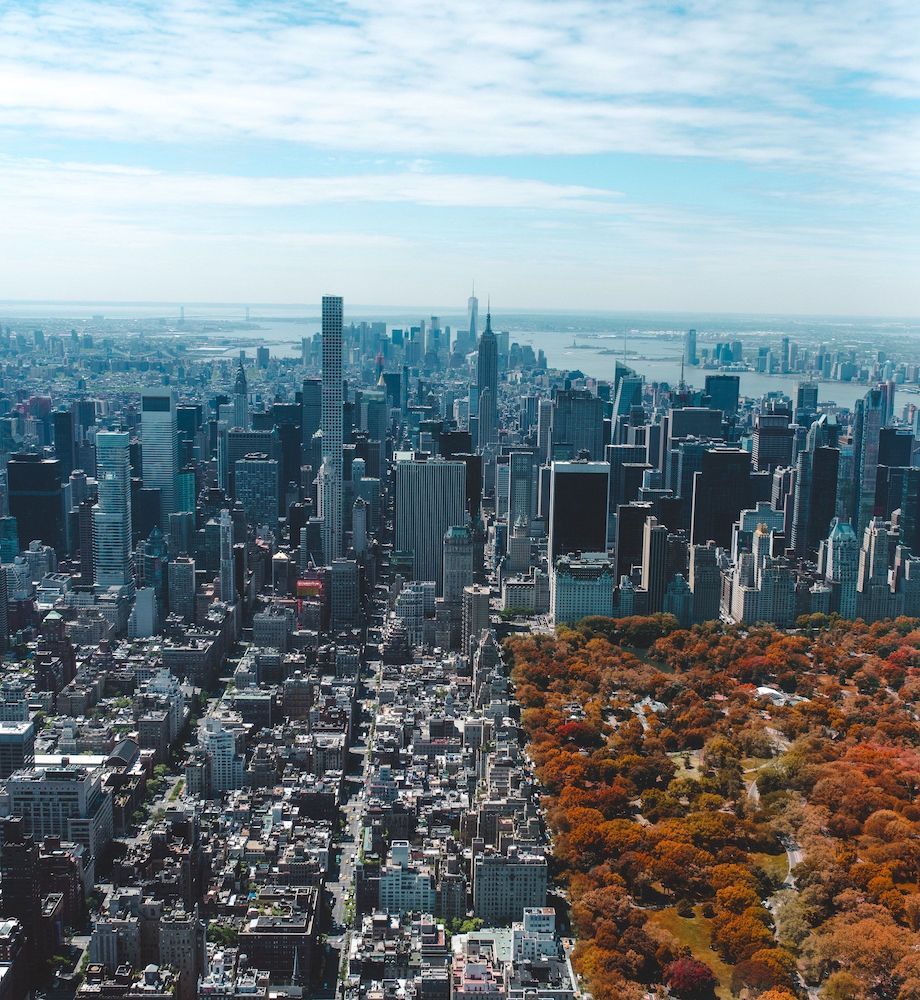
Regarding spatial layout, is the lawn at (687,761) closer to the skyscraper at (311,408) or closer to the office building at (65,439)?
the office building at (65,439)

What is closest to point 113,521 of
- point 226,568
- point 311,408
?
point 226,568

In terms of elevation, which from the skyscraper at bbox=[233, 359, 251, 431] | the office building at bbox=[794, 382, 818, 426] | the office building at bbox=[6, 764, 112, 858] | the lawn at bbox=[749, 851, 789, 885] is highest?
the office building at bbox=[794, 382, 818, 426]

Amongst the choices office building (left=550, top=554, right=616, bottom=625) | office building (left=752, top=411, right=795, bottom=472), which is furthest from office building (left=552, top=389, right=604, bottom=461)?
office building (left=550, top=554, right=616, bottom=625)

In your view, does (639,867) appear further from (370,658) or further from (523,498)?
(523,498)

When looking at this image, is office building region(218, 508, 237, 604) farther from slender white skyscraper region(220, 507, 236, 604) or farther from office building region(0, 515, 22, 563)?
office building region(0, 515, 22, 563)

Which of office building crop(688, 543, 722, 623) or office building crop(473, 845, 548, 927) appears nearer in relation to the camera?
office building crop(473, 845, 548, 927)

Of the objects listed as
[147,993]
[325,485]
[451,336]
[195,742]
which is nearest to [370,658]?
[195,742]

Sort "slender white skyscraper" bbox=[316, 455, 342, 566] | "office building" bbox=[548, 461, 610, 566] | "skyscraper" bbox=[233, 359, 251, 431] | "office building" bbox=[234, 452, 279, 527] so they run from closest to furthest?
"slender white skyscraper" bbox=[316, 455, 342, 566]
"office building" bbox=[548, 461, 610, 566]
"office building" bbox=[234, 452, 279, 527]
"skyscraper" bbox=[233, 359, 251, 431]
